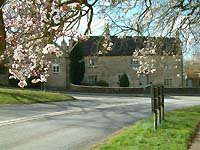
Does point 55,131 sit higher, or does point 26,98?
point 26,98

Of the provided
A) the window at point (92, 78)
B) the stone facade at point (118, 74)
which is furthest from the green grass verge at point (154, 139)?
the window at point (92, 78)

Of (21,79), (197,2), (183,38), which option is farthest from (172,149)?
(183,38)

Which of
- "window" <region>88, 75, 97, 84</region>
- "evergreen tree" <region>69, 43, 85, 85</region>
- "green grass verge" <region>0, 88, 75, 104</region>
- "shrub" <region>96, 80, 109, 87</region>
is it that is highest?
"evergreen tree" <region>69, 43, 85, 85</region>

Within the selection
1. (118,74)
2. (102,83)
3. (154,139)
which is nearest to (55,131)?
(154,139)

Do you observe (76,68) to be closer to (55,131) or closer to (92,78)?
(92,78)

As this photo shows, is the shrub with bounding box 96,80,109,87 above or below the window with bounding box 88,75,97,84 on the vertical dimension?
below

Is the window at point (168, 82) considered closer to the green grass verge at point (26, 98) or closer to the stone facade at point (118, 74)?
the stone facade at point (118, 74)

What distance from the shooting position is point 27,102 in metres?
31.9

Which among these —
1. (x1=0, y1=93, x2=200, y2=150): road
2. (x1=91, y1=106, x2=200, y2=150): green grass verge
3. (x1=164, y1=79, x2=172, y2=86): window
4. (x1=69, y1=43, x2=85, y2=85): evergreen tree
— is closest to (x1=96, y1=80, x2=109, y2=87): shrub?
(x1=69, y1=43, x2=85, y2=85): evergreen tree

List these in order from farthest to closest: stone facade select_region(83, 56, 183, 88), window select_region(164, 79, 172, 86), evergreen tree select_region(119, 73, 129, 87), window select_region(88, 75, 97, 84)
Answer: window select_region(164, 79, 172, 86) < window select_region(88, 75, 97, 84) < stone facade select_region(83, 56, 183, 88) < evergreen tree select_region(119, 73, 129, 87)

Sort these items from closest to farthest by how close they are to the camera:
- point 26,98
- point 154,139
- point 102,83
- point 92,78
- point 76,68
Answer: point 154,139 → point 26,98 → point 76,68 → point 102,83 → point 92,78

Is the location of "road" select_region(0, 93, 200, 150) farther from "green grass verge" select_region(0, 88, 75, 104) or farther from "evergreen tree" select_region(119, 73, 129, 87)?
"evergreen tree" select_region(119, 73, 129, 87)

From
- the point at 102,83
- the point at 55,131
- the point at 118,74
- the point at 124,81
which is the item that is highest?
the point at 118,74

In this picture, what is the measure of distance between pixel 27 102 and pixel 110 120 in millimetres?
12826
